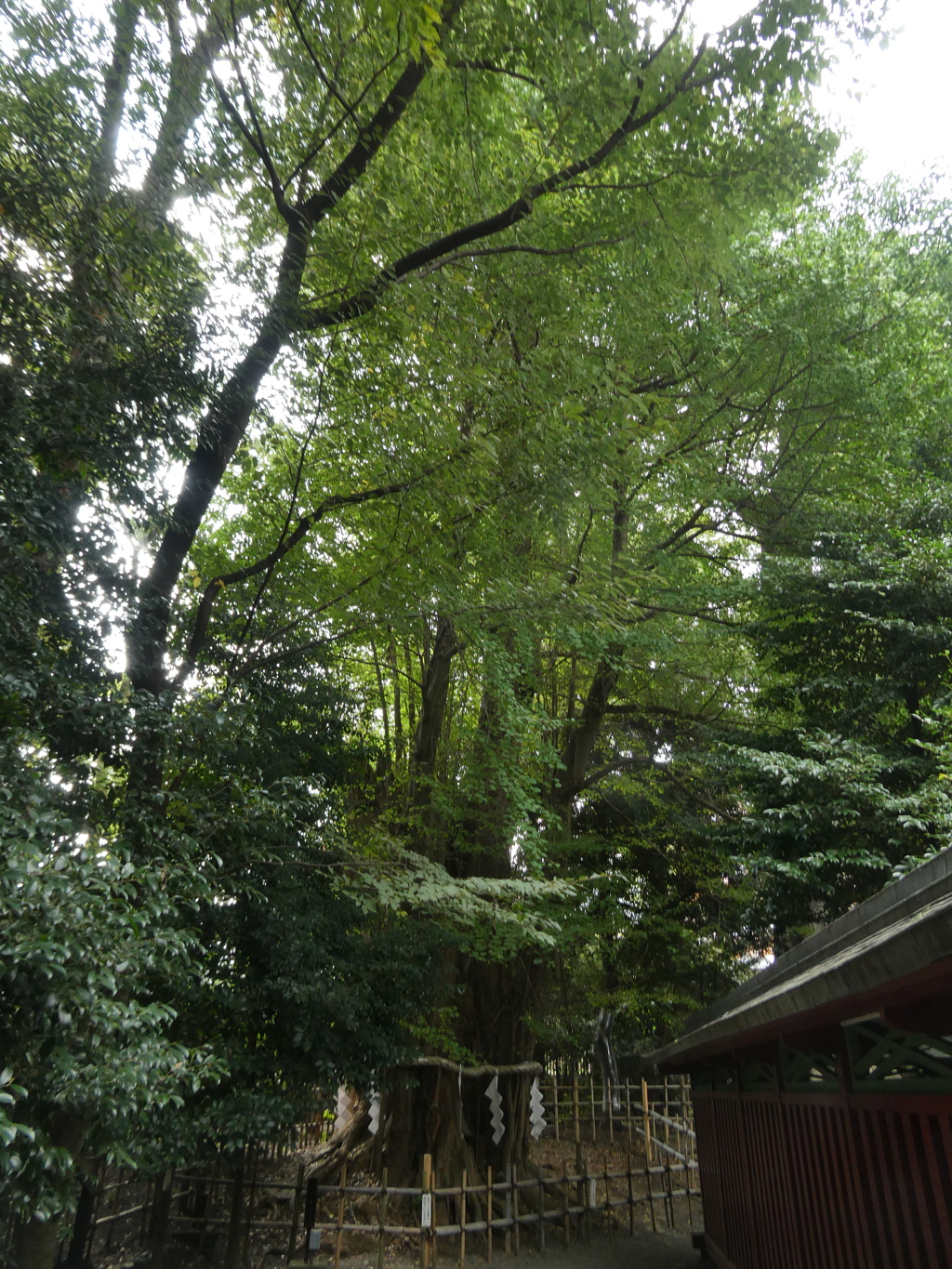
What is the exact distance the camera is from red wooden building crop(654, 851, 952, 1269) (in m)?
2.94

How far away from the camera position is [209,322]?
5.92 metres

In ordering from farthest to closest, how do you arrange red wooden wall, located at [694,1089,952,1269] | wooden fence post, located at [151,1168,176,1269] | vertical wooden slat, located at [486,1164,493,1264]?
vertical wooden slat, located at [486,1164,493,1264]
wooden fence post, located at [151,1168,176,1269]
red wooden wall, located at [694,1089,952,1269]

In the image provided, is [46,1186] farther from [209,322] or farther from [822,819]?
[822,819]

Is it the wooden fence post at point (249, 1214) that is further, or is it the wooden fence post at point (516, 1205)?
the wooden fence post at point (516, 1205)

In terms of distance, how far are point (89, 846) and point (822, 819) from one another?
8304mm

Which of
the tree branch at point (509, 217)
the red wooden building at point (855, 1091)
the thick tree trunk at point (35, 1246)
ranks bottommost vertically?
the thick tree trunk at point (35, 1246)

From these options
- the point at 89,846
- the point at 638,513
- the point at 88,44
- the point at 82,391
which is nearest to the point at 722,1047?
the point at 89,846

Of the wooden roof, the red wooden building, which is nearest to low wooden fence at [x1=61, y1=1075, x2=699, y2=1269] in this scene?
the red wooden building

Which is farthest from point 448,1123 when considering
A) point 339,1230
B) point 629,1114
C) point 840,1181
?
point 840,1181

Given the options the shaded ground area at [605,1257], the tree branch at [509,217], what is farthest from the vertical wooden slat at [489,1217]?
the tree branch at [509,217]

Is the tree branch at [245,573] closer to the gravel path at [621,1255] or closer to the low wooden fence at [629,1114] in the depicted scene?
the gravel path at [621,1255]

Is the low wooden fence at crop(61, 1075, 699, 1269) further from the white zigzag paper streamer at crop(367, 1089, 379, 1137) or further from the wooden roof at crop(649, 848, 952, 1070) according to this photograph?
the wooden roof at crop(649, 848, 952, 1070)

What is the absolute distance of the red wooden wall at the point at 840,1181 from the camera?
3.34m

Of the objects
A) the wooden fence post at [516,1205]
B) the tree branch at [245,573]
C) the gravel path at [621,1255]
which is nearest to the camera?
the tree branch at [245,573]
